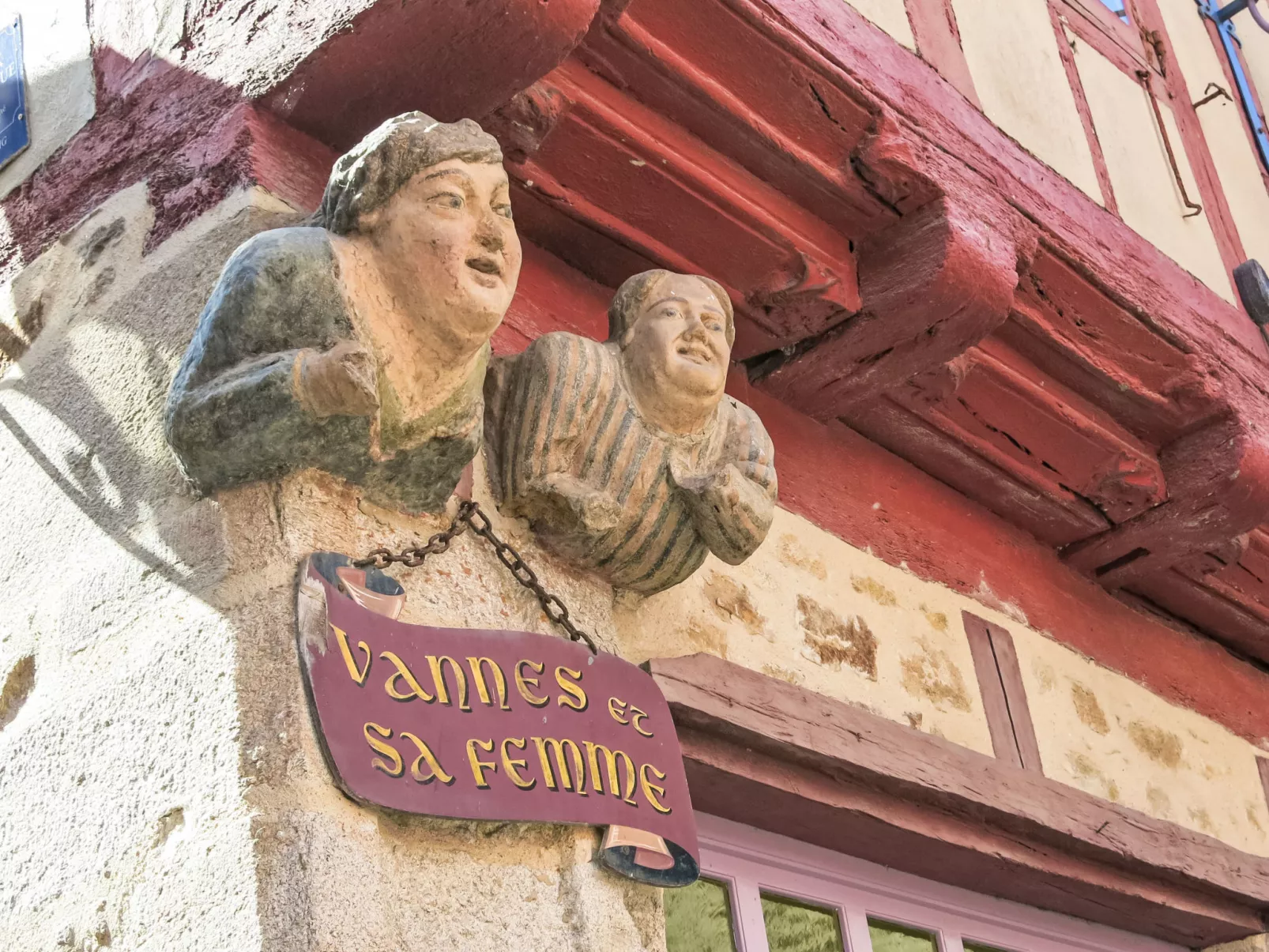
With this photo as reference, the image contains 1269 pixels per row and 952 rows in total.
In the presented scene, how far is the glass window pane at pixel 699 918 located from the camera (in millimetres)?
2666

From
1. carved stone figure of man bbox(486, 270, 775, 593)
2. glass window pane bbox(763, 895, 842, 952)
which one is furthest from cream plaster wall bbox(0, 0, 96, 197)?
glass window pane bbox(763, 895, 842, 952)

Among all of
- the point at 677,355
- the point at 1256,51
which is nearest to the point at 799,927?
the point at 677,355

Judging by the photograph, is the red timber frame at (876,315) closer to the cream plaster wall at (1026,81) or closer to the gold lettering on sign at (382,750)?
the cream plaster wall at (1026,81)

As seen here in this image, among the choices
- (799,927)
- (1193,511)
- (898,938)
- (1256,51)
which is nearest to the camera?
(799,927)

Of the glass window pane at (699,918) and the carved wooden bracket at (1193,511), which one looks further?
the carved wooden bracket at (1193,511)

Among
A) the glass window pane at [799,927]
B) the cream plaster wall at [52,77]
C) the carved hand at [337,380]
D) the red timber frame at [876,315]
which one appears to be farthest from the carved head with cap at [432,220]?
the glass window pane at [799,927]

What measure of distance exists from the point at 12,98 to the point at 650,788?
180cm

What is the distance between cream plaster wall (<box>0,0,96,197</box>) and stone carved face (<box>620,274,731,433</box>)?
1.06 meters

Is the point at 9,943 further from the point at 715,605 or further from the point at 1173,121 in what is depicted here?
the point at 1173,121

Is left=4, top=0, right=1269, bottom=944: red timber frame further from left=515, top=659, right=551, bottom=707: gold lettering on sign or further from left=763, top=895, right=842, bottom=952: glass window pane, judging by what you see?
left=515, top=659, right=551, bottom=707: gold lettering on sign

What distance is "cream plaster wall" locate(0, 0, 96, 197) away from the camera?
2.83 m

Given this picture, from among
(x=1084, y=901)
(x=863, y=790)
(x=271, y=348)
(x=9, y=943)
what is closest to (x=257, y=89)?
(x=271, y=348)

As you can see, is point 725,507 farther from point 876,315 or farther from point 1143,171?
point 1143,171

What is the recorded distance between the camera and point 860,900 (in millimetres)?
3041
